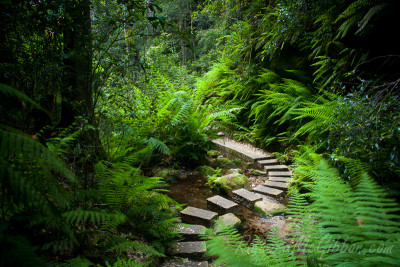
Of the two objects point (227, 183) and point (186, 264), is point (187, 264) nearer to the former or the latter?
point (186, 264)

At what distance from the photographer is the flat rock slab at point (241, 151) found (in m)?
4.25

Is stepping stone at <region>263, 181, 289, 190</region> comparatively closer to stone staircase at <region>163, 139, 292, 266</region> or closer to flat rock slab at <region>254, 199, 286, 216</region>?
stone staircase at <region>163, 139, 292, 266</region>

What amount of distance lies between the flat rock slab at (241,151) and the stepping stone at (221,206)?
1691 mm

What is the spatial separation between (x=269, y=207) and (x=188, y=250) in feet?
4.58

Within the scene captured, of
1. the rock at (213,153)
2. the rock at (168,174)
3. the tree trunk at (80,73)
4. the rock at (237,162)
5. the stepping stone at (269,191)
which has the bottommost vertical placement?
the rock at (213,153)

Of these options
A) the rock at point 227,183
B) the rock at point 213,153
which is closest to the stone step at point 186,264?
the rock at point 227,183

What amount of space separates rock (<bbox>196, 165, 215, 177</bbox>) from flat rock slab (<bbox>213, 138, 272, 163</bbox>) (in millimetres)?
782

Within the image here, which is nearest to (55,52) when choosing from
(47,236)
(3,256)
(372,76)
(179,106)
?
(47,236)

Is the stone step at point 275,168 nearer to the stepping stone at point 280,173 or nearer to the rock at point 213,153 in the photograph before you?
the stepping stone at point 280,173

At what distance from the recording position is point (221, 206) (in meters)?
2.57

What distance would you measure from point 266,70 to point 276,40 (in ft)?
3.24

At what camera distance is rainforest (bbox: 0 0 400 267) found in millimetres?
893

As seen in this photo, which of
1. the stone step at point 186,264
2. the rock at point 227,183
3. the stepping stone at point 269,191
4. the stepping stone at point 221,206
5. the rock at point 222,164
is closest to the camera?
the stone step at point 186,264

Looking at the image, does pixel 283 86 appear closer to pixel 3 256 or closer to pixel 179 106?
pixel 179 106
